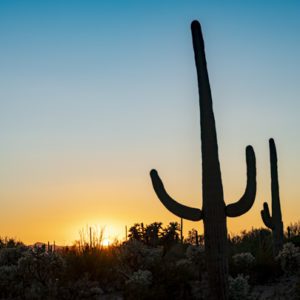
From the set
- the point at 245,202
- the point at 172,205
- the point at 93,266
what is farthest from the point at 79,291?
the point at 245,202

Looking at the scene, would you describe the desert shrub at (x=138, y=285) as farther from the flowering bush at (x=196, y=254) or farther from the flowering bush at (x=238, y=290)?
the flowering bush at (x=238, y=290)

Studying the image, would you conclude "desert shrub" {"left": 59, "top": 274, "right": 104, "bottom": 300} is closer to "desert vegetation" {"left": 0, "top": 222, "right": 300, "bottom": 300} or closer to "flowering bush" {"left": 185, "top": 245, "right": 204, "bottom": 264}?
"desert vegetation" {"left": 0, "top": 222, "right": 300, "bottom": 300}

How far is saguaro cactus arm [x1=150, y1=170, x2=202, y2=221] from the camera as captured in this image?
34.7 ft

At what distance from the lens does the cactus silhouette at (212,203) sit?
10117mm

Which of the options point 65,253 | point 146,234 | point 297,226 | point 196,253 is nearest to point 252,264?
point 196,253

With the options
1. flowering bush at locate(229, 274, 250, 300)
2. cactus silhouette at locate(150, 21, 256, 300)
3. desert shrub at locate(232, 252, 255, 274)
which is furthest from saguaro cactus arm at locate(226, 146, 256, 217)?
desert shrub at locate(232, 252, 255, 274)

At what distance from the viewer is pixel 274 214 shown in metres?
17.3

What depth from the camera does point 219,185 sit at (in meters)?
10.3

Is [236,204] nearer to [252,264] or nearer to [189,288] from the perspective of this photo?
[189,288]

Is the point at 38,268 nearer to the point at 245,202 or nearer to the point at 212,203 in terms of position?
the point at 212,203

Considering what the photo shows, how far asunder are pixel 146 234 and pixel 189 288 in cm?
1088

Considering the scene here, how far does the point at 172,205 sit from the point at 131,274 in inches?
130

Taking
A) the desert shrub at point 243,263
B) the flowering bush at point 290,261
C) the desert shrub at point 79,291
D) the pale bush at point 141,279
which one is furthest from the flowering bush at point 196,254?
the desert shrub at point 79,291

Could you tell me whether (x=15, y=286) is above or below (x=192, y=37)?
below
